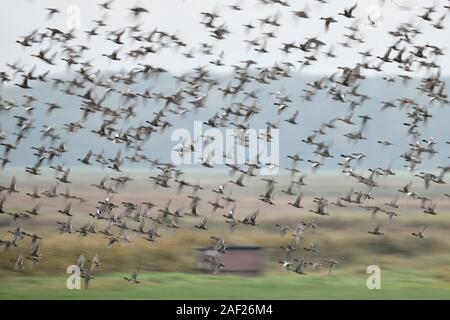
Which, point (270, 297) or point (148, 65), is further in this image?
point (270, 297)

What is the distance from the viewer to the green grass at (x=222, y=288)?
2873 cm

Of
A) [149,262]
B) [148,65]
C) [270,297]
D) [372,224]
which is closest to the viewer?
[148,65]

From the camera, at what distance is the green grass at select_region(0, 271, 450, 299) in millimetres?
28734

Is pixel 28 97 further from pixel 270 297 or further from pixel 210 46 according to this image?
pixel 270 297

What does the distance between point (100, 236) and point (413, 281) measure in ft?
30.9

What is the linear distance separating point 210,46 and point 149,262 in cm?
894

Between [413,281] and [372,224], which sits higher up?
[372,224]

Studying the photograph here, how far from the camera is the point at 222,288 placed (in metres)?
29.5
